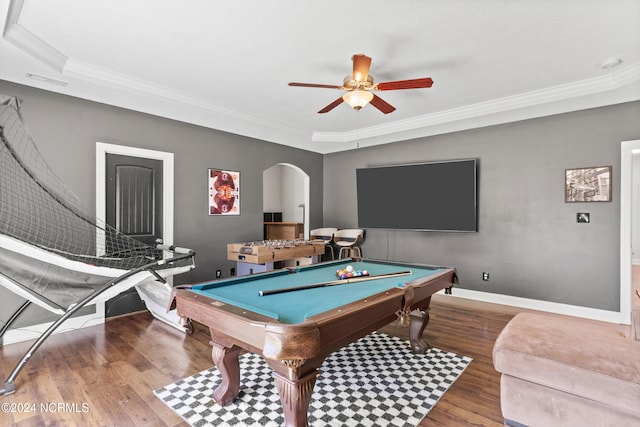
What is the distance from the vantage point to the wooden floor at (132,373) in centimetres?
195

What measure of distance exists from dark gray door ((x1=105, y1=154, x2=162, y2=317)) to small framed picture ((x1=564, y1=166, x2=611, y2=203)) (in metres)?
5.27

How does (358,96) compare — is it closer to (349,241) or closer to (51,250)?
(51,250)

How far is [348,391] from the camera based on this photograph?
7.33 feet

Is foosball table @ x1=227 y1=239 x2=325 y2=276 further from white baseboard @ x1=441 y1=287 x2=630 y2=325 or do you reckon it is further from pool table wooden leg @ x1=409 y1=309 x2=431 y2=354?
white baseboard @ x1=441 y1=287 x2=630 y2=325

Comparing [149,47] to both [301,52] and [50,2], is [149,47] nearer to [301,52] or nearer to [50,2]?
[50,2]

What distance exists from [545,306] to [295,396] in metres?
4.05

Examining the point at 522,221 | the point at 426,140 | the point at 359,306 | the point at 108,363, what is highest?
the point at 426,140

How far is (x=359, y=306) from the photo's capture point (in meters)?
1.75

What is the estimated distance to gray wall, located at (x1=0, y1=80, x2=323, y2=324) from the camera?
339 cm

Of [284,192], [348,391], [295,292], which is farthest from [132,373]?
[284,192]

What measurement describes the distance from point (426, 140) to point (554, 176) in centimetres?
186

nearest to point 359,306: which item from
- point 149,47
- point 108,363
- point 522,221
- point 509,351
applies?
point 509,351

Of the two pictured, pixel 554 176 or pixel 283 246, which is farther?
pixel 283 246

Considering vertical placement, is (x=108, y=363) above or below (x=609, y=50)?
below
